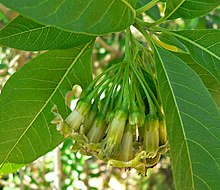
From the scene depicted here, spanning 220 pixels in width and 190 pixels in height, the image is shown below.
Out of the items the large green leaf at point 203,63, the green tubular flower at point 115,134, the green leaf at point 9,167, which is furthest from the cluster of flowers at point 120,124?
the green leaf at point 9,167

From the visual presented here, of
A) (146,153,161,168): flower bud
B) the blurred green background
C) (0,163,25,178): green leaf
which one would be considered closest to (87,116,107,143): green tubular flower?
(146,153,161,168): flower bud

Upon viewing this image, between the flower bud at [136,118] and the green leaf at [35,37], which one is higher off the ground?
the green leaf at [35,37]

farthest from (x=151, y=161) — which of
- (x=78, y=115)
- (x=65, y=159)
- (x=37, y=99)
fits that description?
(x=65, y=159)

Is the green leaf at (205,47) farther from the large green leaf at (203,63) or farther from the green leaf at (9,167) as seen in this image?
the green leaf at (9,167)

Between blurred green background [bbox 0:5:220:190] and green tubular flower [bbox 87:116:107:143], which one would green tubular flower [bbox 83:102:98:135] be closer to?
green tubular flower [bbox 87:116:107:143]

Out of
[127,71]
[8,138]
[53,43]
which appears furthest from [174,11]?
[8,138]
